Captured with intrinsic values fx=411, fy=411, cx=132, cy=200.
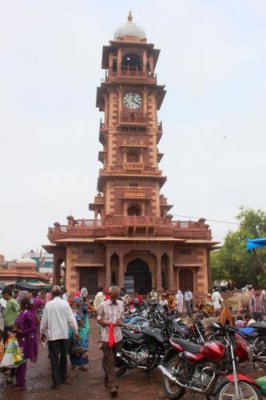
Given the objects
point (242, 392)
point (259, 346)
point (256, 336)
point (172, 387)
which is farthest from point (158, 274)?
point (242, 392)

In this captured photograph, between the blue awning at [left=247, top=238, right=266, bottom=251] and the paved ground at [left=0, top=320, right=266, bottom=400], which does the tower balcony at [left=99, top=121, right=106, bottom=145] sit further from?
the paved ground at [left=0, top=320, right=266, bottom=400]

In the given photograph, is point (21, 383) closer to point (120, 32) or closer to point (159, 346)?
point (159, 346)

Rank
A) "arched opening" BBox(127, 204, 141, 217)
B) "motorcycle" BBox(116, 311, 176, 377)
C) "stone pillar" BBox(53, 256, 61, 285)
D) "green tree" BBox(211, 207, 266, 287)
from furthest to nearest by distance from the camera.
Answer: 1. "green tree" BBox(211, 207, 266, 287)
2. "arched opening" BBox(127, 204, 141, 217)
3. "stone pillar" BBox(53, 256, 61, 285)
4. "motorcycle" BBox(116, 311, 176, 377)

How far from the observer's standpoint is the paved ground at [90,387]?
654cm

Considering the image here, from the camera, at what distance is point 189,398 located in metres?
6.39

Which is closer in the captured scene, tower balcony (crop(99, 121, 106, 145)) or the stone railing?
the stone railing

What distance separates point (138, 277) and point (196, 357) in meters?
23.0

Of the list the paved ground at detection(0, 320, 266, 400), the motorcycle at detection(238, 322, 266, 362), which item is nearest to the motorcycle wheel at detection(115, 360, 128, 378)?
the paved ground at detection(0, 320, 266, 400)

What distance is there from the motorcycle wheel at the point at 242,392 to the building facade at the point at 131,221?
21.1 metres

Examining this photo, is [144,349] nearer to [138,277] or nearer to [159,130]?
[138,277]

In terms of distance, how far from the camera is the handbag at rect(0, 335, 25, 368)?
7023mm

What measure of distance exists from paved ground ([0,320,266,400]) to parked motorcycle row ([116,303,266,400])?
0.87 feet

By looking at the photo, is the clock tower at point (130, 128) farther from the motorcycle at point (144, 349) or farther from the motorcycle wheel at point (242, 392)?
the motorcycle wheel at point (242, 392)

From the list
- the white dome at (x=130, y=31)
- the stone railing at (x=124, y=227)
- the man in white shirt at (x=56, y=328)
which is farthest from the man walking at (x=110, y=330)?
the white dome at (x=130, y=31)
